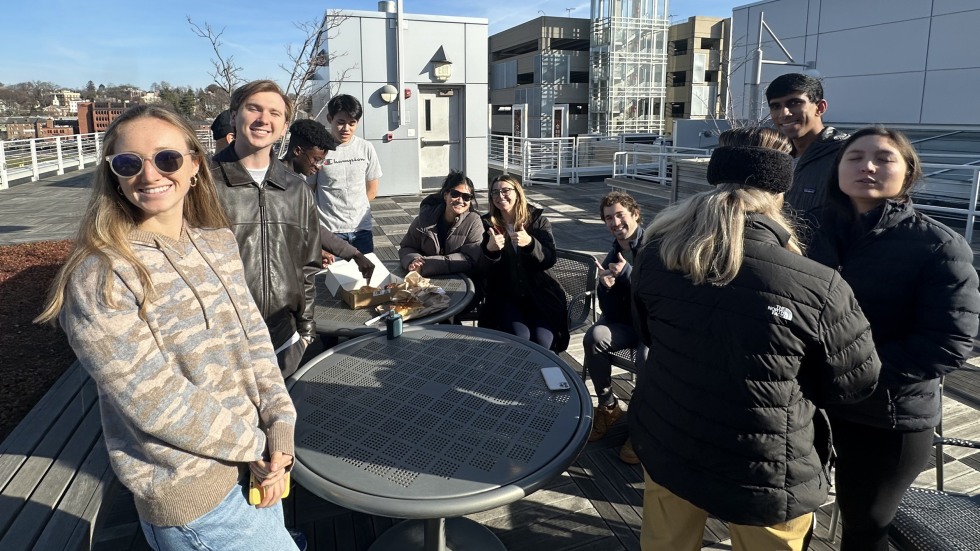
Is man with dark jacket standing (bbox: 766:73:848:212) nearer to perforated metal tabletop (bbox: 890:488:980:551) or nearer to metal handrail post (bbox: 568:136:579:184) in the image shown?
perforated metal tabletop (bbox: 890:488:980:551)

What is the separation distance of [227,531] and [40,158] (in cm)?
1902

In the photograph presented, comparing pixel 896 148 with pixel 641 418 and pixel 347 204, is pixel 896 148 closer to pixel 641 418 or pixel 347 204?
pixel 641 418

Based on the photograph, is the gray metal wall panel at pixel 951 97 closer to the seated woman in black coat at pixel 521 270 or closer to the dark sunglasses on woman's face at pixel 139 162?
the seated woman in black coat at pixel 521 270

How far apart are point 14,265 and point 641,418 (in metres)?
6.41

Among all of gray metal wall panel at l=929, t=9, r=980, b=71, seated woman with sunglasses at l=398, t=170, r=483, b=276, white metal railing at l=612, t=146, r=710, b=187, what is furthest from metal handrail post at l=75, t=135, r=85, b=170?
gray metal wall panel at l=929, t=9, r=980, b=71

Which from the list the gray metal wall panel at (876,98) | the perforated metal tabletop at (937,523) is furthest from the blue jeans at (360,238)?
the gray metal wall panel at (876,98)

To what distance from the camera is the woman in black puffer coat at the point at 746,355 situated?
136 cm

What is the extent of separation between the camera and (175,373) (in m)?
1.21

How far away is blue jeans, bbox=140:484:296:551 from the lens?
1.26 metres

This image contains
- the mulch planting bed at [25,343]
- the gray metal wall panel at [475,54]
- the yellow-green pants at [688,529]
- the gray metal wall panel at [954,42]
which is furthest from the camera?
the gray metal wall panel at [954,42]

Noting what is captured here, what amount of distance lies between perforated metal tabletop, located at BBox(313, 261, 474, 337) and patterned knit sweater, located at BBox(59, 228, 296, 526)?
1.21 m

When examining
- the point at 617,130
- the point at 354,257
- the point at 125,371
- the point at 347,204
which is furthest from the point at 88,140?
the point at 617,130

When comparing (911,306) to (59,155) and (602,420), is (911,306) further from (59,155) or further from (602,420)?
(59,155)

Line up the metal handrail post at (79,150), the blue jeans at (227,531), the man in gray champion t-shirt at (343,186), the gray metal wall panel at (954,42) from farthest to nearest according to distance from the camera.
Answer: the metal handrail post at (79,150), the gray metal wall panel at (954,42), the man in gray champion t-shirt at (343,186), the blue jeans at (227,531)
